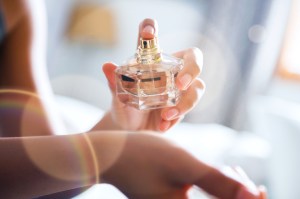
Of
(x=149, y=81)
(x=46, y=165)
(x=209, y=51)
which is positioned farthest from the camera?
(x=209, y=51)

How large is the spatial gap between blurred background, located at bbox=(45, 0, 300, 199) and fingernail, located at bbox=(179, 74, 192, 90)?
736 mm

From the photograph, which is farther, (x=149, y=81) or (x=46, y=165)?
(x=149, y=81)

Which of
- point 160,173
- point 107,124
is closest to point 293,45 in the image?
point 107,124

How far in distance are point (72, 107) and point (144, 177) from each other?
0.96 metres

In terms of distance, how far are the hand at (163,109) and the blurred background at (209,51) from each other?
2.14 feet

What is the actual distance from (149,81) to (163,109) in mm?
43

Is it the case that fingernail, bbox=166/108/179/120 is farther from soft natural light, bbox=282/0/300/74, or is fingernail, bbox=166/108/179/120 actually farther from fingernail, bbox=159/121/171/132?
soft natural light, bbox=282/0/300/74

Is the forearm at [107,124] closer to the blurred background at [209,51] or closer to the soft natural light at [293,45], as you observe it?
the blurred background at [209,51]

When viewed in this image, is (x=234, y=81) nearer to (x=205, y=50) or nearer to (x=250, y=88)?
(x=250, y=88)

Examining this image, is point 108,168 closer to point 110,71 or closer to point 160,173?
point 160,173

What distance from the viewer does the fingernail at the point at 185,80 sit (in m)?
0.49

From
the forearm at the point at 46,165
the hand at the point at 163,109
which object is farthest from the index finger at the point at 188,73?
the forearm at the point at 46,165

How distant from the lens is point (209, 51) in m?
1.81

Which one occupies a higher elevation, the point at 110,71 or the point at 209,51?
the point at 110,71
